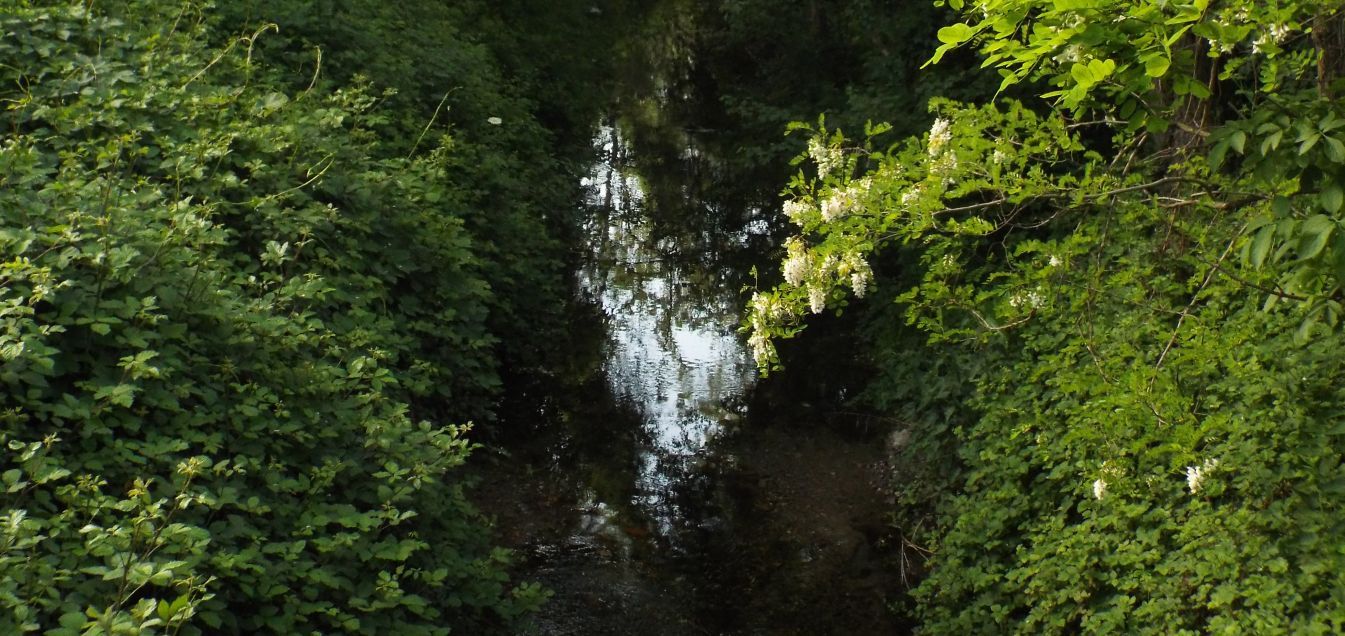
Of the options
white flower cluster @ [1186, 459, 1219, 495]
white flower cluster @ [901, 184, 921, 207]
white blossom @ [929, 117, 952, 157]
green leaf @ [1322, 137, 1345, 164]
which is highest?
white blossom @ [929, 117, 952, 157]

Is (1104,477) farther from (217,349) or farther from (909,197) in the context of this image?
(217,349)

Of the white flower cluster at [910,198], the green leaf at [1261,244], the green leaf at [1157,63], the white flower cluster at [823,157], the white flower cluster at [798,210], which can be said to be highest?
the white flower cluster at [823,157]

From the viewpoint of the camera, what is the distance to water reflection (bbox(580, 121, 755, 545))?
28.0ft

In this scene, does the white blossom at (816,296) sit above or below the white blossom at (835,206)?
below

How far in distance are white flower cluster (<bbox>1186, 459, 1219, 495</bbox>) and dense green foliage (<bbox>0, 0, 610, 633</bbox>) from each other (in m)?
3.18

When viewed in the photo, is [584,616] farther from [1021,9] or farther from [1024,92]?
[1024,92]

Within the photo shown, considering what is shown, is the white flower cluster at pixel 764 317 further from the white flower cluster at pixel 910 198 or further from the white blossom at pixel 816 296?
the white flower cluster at pixel 910 198

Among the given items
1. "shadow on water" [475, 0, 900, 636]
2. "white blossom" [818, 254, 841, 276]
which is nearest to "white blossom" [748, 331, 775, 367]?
"white blossom" [818, 254, 841, 276]

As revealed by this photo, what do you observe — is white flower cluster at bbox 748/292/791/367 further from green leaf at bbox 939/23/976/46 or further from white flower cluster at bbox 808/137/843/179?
green leaf at bbox 939/23/976/46

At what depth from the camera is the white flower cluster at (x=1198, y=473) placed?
4.78 meters

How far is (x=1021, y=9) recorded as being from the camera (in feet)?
11.4

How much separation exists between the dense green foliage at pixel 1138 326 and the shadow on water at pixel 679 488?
763 millimetres

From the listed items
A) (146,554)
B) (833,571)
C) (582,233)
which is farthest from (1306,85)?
(582,233)

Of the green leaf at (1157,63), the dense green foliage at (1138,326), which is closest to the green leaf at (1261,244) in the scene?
the dense green foliage at (1138,326)
